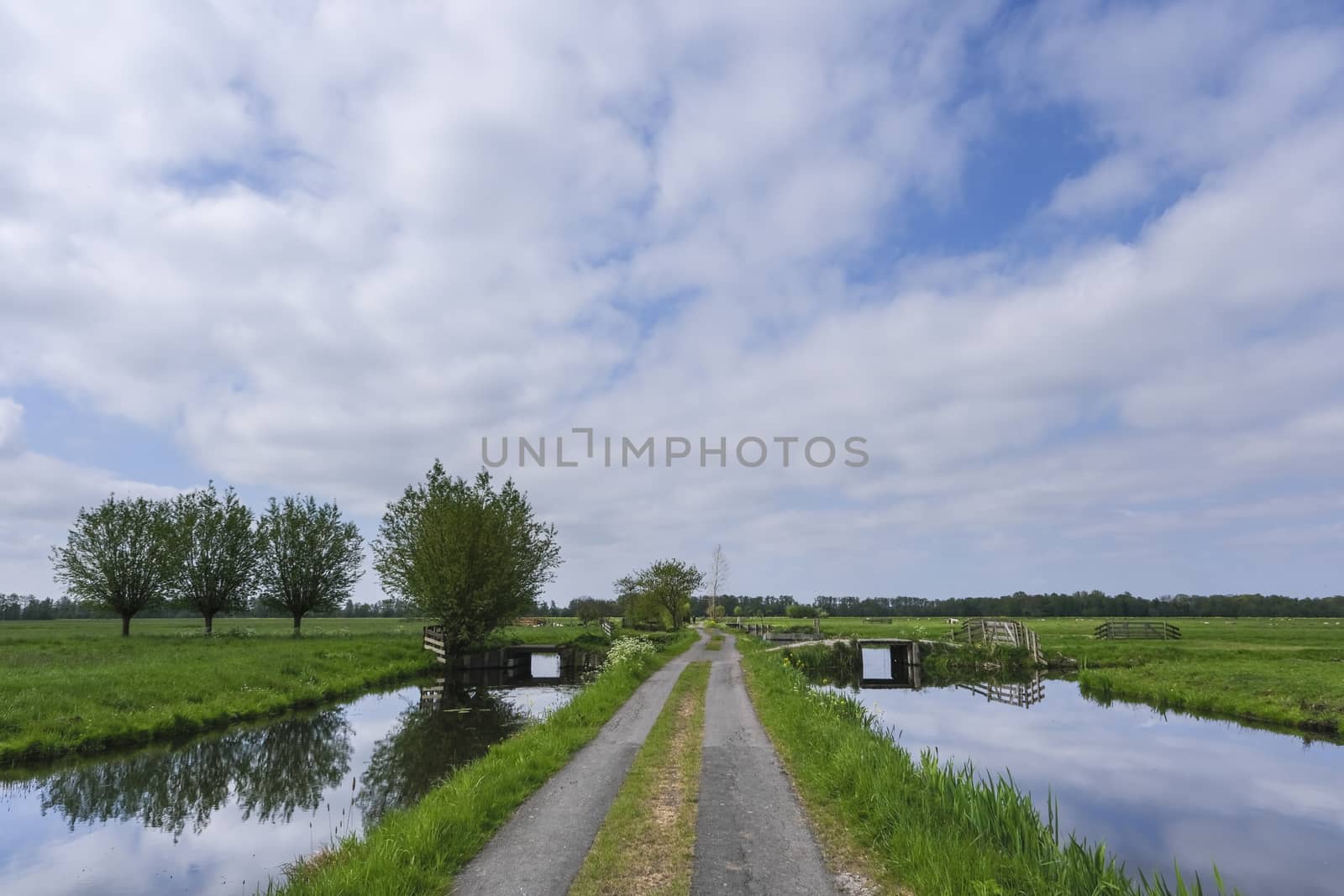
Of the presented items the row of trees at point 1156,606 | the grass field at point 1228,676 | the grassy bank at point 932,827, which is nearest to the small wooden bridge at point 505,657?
the grass field at point 1228,676

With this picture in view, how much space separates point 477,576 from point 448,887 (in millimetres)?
36631

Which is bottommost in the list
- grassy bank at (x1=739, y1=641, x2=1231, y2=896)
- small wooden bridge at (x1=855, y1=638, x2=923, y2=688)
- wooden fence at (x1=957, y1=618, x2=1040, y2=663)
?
small wooden bridge at (x1=855, y1=638, x2=923, y2=688)

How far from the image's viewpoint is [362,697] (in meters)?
33.4

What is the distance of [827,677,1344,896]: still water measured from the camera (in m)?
13.5

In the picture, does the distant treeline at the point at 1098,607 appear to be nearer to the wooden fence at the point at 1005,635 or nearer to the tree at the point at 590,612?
the tree at the point at 590,612

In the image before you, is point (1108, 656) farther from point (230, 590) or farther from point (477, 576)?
point (230, 590)

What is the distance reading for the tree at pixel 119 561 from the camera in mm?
51688

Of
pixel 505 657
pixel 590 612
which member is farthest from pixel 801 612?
pixel 505 657

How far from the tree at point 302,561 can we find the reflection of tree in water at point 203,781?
Answer: 127ft

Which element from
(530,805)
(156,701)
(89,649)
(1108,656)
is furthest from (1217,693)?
(89,649)

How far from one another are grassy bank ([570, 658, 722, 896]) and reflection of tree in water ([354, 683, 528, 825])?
186 inches

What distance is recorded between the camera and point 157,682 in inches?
1053

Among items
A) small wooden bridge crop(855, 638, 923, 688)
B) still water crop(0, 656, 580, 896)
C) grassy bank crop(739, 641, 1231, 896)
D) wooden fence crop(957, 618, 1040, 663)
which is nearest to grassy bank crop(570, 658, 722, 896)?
grassy bank crop(739, 641, 1231, 896)

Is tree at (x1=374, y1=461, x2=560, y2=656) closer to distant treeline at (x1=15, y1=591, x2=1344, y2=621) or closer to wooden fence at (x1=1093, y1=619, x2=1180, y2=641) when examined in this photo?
wooden fence at (x1=1093, y1=619, x2=1180, y2=641)
